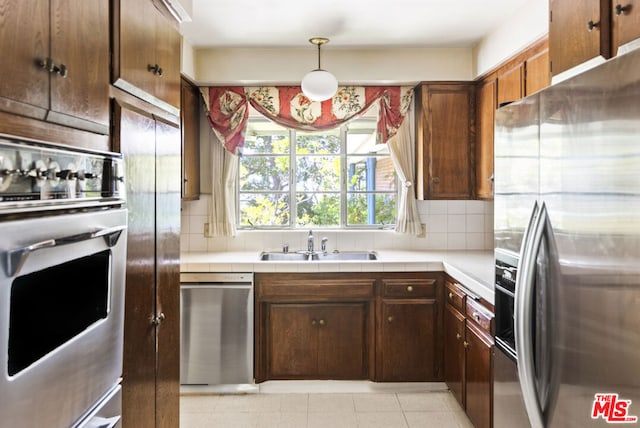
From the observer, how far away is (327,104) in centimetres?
359

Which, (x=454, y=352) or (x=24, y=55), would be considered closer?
(x=24, y=55)

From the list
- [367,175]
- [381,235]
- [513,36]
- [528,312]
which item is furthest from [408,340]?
[513,36]

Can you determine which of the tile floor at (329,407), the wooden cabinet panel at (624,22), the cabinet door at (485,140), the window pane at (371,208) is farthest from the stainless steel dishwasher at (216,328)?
the wooden cabinet panel at (624,22)

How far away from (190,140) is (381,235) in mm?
1721

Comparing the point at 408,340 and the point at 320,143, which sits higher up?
the point at 320,143

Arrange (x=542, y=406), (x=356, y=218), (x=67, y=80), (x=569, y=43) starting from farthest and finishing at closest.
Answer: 1. (x=356, y=218)
2. (x=569, y=43)
3. (x=542, y=406)
4. (x=67, y=80)

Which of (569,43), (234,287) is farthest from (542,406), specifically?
(234,287)

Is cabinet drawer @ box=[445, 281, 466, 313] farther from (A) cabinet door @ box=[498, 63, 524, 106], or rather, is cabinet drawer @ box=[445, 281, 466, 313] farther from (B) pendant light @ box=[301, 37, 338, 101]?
(B) pendant light @ box=[301, 37, 338, 101]

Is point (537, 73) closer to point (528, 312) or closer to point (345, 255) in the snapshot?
point (528, 312)

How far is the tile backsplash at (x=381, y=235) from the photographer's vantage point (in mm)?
3783

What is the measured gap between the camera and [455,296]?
290 centimetres

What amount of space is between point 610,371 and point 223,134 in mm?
3091

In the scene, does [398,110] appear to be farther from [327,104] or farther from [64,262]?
[64,262]

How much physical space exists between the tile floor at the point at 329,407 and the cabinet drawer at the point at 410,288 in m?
0.63
